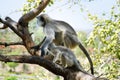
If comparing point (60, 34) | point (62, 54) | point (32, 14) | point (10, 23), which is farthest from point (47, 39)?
point (32, 14)

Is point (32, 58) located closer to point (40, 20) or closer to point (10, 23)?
point (10, 23)

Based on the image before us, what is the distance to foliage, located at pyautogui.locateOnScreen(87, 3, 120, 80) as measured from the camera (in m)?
7.98

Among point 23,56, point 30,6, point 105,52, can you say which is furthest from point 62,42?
point 105,52

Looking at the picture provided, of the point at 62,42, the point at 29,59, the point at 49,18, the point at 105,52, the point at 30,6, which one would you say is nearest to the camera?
the point at 29,59

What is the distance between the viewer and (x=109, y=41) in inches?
327

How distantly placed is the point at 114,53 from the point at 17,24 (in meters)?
3.72

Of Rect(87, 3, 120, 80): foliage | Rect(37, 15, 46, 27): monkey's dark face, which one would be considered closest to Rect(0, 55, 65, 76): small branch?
Answer: Rect(37, 15, 46, 27): monkey's dark face

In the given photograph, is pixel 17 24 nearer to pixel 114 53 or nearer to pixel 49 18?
pixel 49 18

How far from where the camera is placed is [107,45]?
8297mm

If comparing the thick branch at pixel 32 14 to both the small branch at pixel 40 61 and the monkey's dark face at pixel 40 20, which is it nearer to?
the small branch at pixel 40 61

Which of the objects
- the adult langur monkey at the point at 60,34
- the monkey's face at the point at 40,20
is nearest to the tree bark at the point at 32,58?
the adult langur monkey at the point at 60,34

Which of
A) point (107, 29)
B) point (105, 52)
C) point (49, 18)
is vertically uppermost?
point (49, 18)

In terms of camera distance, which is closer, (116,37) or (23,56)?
(23,56)

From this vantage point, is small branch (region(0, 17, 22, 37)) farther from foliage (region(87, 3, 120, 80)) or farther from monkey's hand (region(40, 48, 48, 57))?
foliage (region(87, 3, 120, 80))
